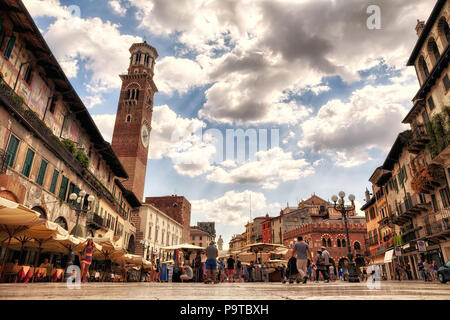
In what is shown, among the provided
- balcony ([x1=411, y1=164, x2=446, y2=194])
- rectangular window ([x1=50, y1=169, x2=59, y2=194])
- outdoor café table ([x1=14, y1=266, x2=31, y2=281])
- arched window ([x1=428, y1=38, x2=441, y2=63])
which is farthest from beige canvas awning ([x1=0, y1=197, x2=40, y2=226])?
arched window ([x1=428, y1=38, x2=441, y2=63])

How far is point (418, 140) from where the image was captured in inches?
863

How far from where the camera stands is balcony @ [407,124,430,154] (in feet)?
71.0

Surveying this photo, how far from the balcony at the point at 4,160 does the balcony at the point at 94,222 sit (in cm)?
1043

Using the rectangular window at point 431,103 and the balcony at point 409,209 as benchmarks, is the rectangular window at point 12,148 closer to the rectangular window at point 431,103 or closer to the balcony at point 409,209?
the rectangular window at point 431,103

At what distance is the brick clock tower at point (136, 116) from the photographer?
50.2 metres

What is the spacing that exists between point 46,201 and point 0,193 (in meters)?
4.26

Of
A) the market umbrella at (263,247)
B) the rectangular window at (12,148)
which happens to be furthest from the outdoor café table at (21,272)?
the market umbrella at (263,247)

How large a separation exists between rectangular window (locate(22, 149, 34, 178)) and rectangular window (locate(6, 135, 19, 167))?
3.24 ft

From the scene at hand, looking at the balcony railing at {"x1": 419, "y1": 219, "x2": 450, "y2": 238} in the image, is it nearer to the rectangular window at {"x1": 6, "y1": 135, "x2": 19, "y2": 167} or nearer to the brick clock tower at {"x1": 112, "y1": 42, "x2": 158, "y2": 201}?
the rectangular window at {"x1": 6, "y1": 135, "x2": 19, "y2": 167}

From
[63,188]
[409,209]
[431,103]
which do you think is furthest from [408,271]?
[63,188]

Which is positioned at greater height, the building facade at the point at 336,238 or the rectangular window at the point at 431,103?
the rectangular window at the point at 431,103

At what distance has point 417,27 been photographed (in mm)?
26688

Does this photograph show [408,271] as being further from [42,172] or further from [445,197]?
[42,172]

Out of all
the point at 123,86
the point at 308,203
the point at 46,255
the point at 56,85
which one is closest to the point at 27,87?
the point at 56,85
